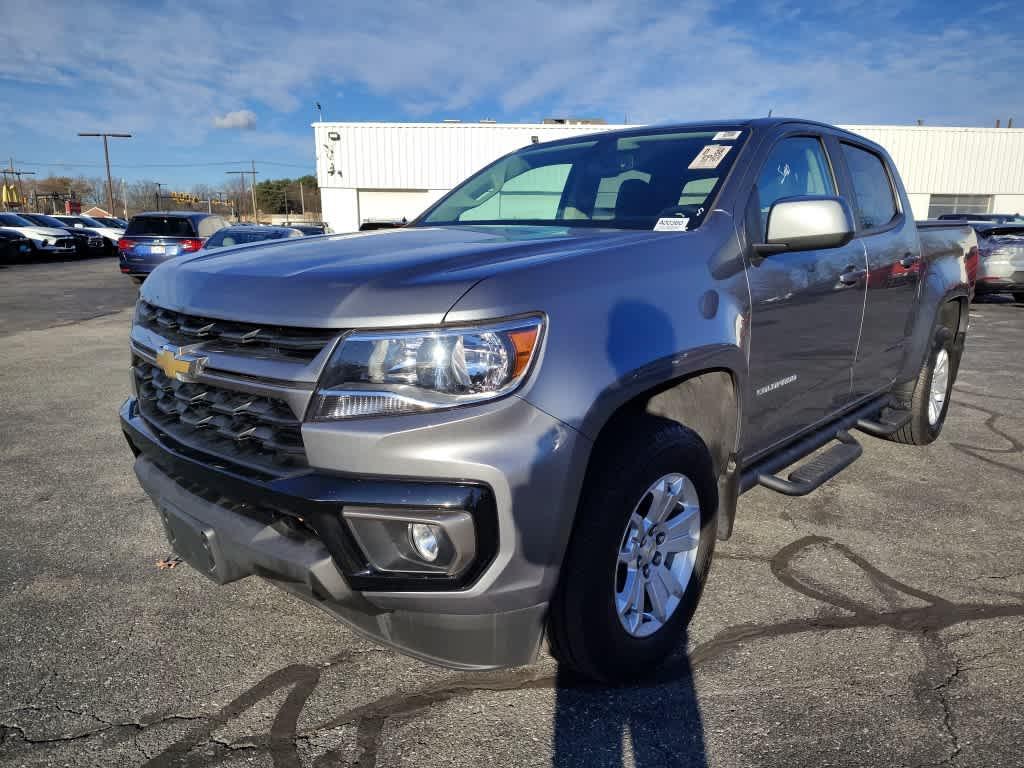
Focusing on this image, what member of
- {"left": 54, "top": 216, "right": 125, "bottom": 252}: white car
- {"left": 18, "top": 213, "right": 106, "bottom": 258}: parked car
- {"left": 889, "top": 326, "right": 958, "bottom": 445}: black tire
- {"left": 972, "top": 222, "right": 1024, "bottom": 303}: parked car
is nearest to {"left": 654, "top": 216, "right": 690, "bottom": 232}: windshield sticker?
{"left": 889, "top": 326, "right": 958, "bottom": 445}: black tire

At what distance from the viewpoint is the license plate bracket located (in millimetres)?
2020

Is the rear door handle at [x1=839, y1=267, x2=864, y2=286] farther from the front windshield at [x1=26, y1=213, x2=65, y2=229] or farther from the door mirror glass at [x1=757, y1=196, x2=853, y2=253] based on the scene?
the front windshield at [x1=26, y1=213, x2=65, y2=229]

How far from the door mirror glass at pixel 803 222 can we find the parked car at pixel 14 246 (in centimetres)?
2557

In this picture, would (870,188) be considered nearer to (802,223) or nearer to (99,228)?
(802,223)

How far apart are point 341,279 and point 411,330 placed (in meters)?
0.29

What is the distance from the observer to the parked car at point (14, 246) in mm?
22031

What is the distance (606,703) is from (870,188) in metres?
3.06

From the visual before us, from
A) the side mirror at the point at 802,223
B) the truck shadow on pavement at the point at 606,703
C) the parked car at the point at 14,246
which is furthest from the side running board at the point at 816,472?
the parked car at the point at 14,246

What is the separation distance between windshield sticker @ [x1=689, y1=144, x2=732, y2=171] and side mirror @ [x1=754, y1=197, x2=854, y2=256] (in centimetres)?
35

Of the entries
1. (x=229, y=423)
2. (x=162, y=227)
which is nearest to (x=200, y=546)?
(x=229, y=423)

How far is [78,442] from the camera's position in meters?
4.77

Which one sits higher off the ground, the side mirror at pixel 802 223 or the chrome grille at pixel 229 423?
the side mirror at pixel 802 223

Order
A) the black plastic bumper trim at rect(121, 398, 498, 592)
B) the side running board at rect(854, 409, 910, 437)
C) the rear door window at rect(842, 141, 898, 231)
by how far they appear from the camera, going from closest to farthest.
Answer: the black plastic bumper trim at rect(121, 398, 498, 592) → the rear door window at rect(842, 141, 898, 231) → the side running board at rect(854, 409, 910, 437)

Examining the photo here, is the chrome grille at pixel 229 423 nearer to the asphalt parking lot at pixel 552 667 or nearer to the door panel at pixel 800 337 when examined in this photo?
the asphalt parking lot at pixel 552 667
